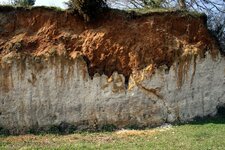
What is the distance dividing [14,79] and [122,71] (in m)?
3.82

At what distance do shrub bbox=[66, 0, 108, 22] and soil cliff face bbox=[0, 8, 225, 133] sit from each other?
319 mm

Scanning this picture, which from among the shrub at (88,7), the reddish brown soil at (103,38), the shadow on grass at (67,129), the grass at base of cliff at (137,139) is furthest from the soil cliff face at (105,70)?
the grass at base of cliff at (137,139)

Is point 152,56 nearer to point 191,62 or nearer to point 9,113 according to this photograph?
point 191,62

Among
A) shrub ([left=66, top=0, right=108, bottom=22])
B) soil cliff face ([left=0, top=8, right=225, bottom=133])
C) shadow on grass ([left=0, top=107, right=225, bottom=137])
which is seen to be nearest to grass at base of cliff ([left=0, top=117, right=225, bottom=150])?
shadow on grass ([left=0, top=107, right=225, bottom=137])

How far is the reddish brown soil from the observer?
17109 mm

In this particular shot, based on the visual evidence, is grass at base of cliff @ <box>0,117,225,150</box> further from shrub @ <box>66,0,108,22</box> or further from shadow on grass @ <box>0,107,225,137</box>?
shrub @ <box>66,0,108,22</box>

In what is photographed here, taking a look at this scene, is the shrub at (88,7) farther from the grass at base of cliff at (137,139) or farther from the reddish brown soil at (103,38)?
the grass at base of cliff at (137,139)

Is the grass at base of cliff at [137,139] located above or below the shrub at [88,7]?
below

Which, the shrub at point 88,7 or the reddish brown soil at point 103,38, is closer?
the reddish brown soil at point 103,38

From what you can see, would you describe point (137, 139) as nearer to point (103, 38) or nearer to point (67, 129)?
point (67, 129)

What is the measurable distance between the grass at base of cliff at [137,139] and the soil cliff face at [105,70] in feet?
3.49

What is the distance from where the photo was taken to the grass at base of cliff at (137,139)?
13.1m

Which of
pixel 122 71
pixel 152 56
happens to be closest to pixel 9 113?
pixel 122 71

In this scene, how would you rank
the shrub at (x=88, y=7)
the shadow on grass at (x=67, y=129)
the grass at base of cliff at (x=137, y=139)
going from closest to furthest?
the grass at base of cliff at (x=137, y=139), the shadow on grass at (x=67, y=129), the shrub at (x=88, y=7)
